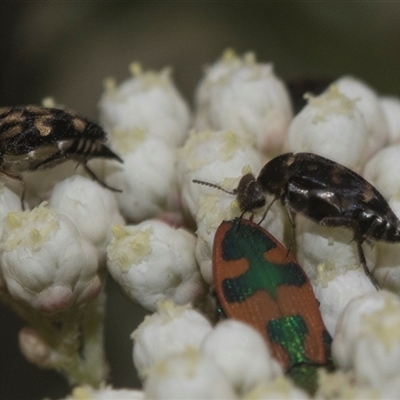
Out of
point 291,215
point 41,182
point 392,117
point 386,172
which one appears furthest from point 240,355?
point 392,117

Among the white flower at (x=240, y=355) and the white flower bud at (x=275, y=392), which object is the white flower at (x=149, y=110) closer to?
the white flower at (x=240, y=355)

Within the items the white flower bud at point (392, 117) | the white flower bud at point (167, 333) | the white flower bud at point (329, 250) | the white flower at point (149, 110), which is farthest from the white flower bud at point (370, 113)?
the white flower bud at point (167, 333)

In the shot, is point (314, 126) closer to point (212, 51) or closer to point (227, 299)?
point (227, 299)

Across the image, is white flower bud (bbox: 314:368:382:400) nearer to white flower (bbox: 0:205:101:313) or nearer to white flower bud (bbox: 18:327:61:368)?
white flower (bbox: 0:205:101:313)

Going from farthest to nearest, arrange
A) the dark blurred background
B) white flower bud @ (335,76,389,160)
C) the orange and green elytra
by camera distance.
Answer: the dark blurred background, white flower bud @ (335,76,389,160), the orange and green elytra

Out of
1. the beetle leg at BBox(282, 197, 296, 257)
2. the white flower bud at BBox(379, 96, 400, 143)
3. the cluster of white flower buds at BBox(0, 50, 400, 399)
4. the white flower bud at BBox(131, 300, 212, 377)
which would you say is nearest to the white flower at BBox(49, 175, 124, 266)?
the cluster of white flower buds at BBox(0, 50, 400, 399)

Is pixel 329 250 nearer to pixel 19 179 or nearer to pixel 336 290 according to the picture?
pixel 336 290

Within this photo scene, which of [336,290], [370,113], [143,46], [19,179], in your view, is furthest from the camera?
[143,46]
